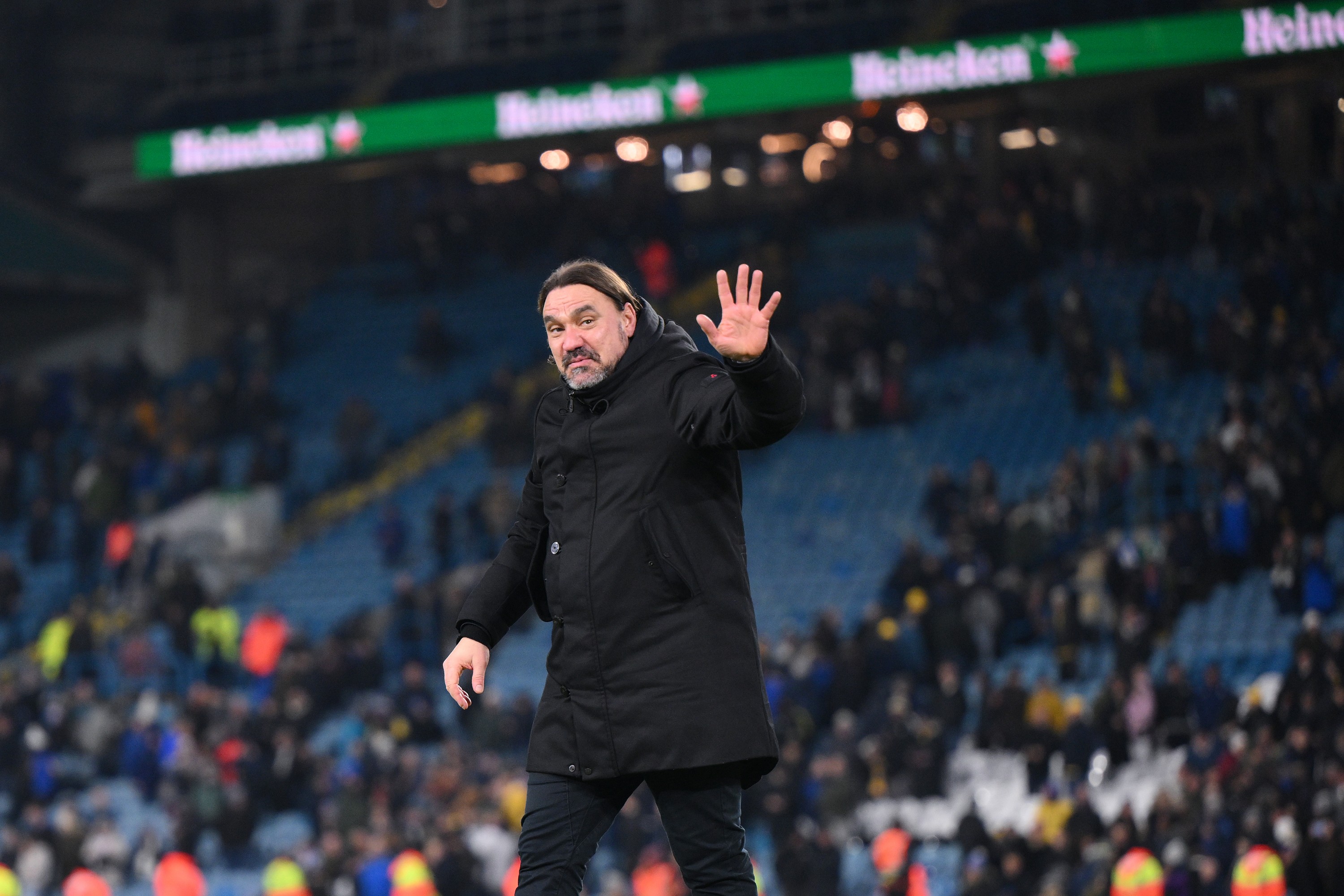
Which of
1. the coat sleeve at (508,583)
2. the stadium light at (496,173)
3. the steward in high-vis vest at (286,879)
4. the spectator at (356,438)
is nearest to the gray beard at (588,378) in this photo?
the coat sleeve at (508,583)

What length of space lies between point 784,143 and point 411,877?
14573mm

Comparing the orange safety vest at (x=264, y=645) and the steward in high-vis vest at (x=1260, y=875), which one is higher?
→ the orange safety vest at (x=264, y=645)

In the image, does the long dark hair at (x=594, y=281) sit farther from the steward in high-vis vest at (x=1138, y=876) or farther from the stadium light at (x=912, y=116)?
the stadium light at (x=912, y=116)

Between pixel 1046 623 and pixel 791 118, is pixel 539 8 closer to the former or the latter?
pixel 791 118

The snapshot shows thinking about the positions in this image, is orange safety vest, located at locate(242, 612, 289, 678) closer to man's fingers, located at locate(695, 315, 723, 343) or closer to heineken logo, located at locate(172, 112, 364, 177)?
heineken logo, located at locate(172, 112, 364, 177)

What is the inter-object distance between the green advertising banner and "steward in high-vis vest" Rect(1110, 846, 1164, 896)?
926 centimetres

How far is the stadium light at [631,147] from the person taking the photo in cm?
2461

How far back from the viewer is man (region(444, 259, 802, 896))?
3.79 m

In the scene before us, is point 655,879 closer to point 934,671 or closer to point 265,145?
point 934,671

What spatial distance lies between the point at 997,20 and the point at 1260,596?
7.93 meters

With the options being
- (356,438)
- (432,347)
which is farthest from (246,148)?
(356,438)

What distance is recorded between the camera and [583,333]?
3963mm

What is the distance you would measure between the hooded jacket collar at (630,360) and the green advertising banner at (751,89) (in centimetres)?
1542

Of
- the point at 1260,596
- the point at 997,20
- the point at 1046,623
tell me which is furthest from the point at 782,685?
the point at 997,20
